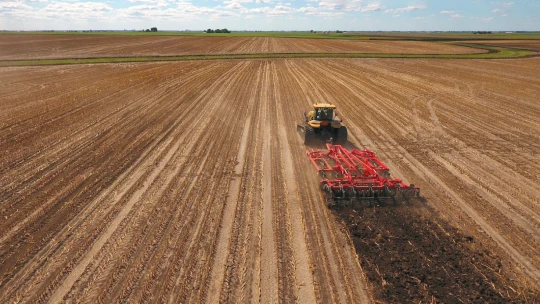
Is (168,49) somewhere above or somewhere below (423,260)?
above

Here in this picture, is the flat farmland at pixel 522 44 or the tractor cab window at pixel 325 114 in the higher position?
the flat farmland at pixel 522 44

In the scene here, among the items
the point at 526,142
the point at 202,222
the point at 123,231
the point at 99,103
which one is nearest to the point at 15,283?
the point at 123,231

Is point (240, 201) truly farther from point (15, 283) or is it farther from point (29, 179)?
point (29, 179)

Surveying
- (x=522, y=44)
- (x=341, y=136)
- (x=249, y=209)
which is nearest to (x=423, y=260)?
(x=249, y=209)

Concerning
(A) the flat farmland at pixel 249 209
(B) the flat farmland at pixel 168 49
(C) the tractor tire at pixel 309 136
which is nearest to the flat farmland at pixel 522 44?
→ (B) the flat farmland at pixel 168 49

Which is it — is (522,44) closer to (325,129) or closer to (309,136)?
(325,129)

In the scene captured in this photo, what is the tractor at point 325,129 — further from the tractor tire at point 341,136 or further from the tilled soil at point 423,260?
the tilled soil at point 423,260
